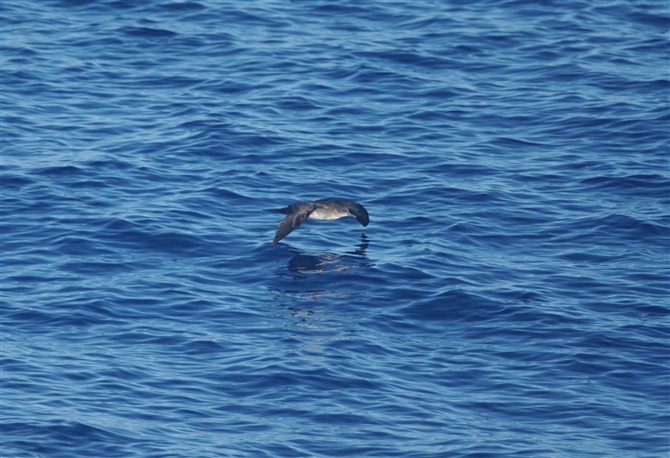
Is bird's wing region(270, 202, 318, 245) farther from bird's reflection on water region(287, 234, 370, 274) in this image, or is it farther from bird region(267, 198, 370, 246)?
bird's reflection on water region(287, 234, 370, 274)

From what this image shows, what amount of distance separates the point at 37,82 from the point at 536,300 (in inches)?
578

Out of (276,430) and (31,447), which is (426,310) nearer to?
(276,430)

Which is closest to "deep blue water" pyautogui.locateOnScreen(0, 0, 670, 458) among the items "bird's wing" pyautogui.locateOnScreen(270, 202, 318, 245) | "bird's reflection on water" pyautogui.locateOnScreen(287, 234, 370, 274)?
"bird's reflection on water" pyautogui.locateOnScreen(287, 234, 370, 274)

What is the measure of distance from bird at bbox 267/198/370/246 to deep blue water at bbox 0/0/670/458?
1.97 ft

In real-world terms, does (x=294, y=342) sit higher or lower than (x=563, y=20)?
lower

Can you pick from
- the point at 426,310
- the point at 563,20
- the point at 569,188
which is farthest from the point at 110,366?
the point at 563,20

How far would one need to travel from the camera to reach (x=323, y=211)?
691 inches

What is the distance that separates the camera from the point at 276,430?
1248cm

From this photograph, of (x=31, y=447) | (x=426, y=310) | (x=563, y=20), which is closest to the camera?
(x=31, y=447)

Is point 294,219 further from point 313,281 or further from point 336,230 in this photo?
point 336,230

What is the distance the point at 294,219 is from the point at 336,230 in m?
1.64

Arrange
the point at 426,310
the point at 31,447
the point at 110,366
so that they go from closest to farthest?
the point at 31,447 → the point at 110,366 → the point at 426,310

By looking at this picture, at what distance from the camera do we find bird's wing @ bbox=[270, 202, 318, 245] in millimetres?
16969

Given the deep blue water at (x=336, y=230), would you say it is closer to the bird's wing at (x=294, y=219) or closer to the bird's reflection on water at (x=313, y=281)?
the bird's reflection on water at (x=313, y=281)
